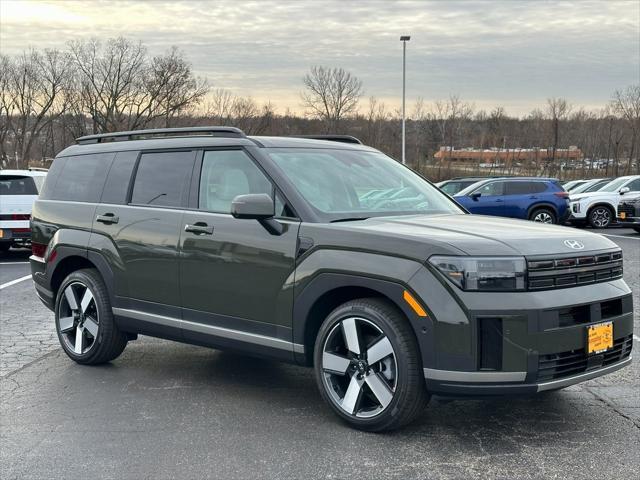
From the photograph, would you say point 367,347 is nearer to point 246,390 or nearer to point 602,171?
point 246,390

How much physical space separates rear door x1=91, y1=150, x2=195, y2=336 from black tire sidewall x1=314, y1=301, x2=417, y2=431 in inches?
51.9

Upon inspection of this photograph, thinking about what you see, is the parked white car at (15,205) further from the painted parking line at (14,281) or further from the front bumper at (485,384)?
the front bumper at (485,384)

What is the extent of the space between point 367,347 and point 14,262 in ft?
40.0

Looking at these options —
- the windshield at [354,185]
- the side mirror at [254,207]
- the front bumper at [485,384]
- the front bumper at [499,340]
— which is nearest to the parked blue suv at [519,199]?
the windshield at [354,185]

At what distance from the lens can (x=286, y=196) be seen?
486cm

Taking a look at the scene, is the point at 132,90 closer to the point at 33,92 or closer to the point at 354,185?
the point at 33,92

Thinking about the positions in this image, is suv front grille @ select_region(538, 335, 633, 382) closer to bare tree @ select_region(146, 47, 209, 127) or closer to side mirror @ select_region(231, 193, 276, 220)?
side mirror @ select_region(231, 193, 276, 220)

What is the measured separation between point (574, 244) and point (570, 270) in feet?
0.66

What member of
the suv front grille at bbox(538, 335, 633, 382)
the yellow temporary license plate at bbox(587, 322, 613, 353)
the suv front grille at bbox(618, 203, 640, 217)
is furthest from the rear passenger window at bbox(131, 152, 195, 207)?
the suv front grille at bbox(618, 203, 640, 217)

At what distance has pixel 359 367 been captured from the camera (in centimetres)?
446

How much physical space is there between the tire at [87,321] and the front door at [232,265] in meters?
1.00

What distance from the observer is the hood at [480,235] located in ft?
13.3

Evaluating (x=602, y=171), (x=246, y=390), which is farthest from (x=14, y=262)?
(x=602, y=171)

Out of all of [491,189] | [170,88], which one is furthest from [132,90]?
[491,189]
